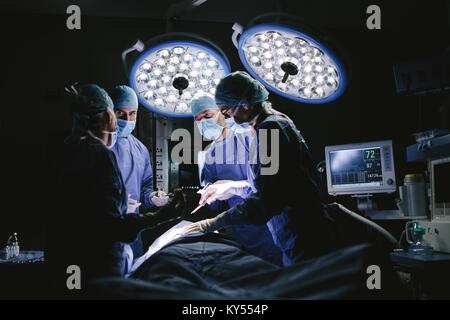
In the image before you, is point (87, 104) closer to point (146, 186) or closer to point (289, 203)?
point (146, 186)

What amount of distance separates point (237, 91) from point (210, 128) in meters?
0.47

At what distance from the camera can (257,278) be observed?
108cm

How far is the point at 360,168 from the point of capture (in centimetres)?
292

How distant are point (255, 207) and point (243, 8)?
2132 mm

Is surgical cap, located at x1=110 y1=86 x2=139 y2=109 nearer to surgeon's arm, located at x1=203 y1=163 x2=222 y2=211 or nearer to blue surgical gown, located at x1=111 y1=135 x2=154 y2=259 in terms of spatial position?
blue surgical gown, located at x1=111 y1=135 x2=154 y2=259

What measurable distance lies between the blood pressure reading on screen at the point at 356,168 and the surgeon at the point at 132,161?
71.5 inches

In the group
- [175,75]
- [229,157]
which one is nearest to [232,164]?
[229,157]

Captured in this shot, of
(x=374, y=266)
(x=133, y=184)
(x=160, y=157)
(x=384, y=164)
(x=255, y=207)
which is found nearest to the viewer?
(x=374, y=266)

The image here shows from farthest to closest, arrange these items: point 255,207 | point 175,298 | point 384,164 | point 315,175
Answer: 1. point 384,164
2. point 315,175
3. point 255,207
4. point 175,298

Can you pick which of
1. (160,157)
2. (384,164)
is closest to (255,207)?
(160,157)

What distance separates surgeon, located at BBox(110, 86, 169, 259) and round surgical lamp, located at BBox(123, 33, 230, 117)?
9 centimetres

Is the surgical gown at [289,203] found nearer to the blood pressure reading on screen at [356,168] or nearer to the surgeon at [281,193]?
the surgeon at [281,193]

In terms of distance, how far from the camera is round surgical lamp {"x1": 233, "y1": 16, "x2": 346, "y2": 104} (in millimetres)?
1501
